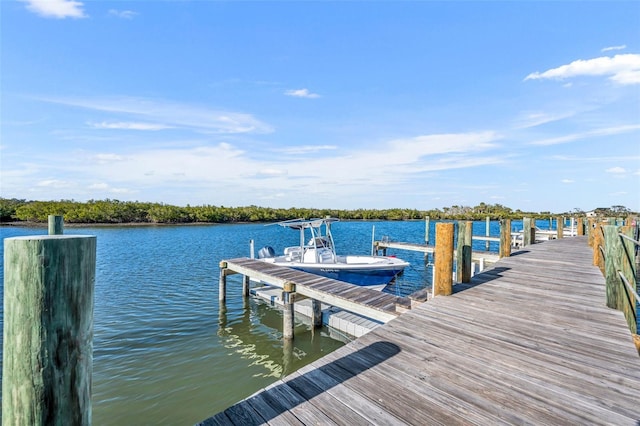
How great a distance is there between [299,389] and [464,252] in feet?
15.8

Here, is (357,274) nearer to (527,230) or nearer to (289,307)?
(289,307)

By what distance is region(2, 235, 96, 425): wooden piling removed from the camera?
4.22ft

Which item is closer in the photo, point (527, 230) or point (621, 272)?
point (621, 272)

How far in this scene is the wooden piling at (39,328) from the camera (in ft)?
4.22

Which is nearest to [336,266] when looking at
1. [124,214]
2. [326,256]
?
[326,256]

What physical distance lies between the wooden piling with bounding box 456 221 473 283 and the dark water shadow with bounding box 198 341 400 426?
348 cm

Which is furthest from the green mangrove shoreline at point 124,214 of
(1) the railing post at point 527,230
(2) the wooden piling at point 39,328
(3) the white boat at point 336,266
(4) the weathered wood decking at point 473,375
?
(2) the wooden piling at point 39,328

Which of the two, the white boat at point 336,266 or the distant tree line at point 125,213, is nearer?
the white boat at point 336,266

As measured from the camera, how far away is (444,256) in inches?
200

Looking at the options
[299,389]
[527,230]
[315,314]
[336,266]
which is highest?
[527,230]

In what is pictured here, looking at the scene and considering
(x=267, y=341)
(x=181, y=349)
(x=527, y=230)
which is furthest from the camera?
(x=527, y=230)

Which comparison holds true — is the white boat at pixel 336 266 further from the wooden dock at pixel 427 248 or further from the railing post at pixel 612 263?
the railing post at pixel 612 263

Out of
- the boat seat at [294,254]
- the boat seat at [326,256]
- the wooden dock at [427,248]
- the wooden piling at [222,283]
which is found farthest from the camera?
the boat seat at [294,254]

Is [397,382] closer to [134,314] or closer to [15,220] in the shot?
[134,314]
